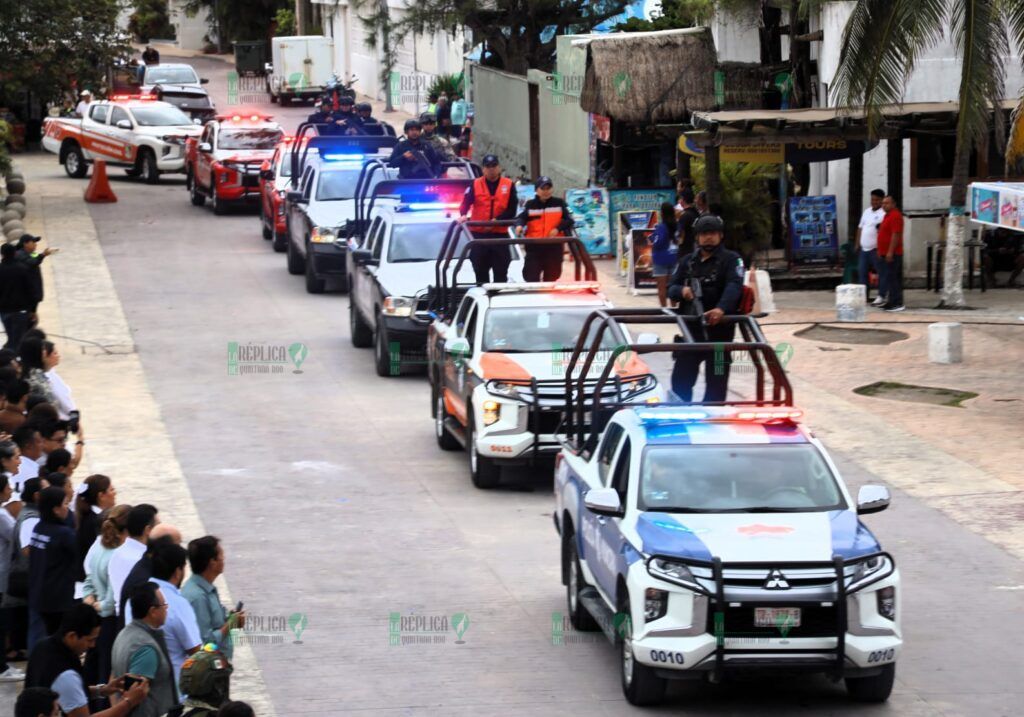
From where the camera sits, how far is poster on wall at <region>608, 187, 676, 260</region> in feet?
98.1

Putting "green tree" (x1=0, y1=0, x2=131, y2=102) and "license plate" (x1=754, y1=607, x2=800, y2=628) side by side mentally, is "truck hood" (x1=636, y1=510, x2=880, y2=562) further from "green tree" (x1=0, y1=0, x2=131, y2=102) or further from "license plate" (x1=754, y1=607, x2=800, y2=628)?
"green tree" (x1=0, y1=0, x2=131, y2=102)

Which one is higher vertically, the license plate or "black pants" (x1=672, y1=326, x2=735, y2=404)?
"black pants" (x1=672, y1=326, x2=735, y2=404)

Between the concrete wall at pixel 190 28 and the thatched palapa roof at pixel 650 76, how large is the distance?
184 feet

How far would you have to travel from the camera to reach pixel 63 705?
8148mm

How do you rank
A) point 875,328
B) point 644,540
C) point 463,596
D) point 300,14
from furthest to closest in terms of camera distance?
point 300,14
point 875,328
point 463,596
point 644,540

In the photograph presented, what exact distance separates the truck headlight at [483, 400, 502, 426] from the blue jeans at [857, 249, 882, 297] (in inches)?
416

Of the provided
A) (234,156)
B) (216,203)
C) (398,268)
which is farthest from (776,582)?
(216,203)

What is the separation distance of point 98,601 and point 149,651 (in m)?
1.22

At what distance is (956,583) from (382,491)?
5318 mm

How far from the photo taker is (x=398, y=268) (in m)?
21.5

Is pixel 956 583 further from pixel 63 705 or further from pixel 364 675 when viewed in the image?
pixel 63 705

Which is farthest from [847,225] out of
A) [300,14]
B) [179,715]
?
[300,14]

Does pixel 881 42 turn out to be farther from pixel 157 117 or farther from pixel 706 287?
pixel 157 117

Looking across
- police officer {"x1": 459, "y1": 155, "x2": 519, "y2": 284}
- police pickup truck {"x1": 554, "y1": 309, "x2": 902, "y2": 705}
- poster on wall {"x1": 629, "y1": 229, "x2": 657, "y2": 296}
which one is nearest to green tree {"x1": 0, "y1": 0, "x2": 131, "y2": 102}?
poster on wall {"x1": 629, "y1": 229, "x2": 657, "y2": 296}
